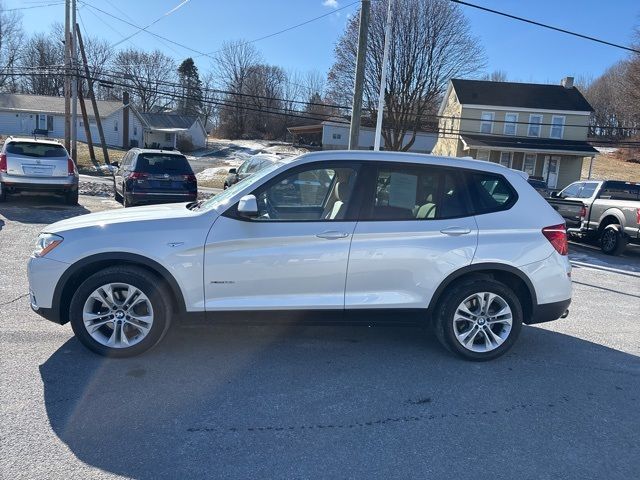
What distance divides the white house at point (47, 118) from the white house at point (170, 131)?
3057mm

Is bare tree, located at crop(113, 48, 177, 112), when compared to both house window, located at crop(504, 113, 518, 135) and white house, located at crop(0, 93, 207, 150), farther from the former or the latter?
house window, located at crop(504, 113, 518, 135)

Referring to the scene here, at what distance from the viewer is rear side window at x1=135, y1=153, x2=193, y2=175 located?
12492mm

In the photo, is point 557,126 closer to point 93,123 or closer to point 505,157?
point 505,157

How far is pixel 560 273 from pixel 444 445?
7.24 ft

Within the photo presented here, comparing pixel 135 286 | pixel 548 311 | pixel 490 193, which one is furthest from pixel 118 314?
pixel 548 311

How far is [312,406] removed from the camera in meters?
3.63

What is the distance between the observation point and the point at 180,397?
12.1ft

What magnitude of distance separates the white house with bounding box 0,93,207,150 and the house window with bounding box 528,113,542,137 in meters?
35.9

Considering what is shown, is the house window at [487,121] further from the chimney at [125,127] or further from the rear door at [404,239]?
the chimney at [125,127]

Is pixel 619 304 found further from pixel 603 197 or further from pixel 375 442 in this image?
pixel 603 197

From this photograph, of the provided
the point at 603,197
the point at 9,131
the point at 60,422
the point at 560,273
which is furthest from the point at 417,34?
the point at 9,131

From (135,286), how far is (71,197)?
1084 cm

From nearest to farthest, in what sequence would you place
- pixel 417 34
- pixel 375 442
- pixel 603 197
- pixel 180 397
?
pixel 375 442
pixel 180 397
pixel 603 197
pixel 417 34

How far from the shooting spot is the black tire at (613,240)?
38.3 ft
